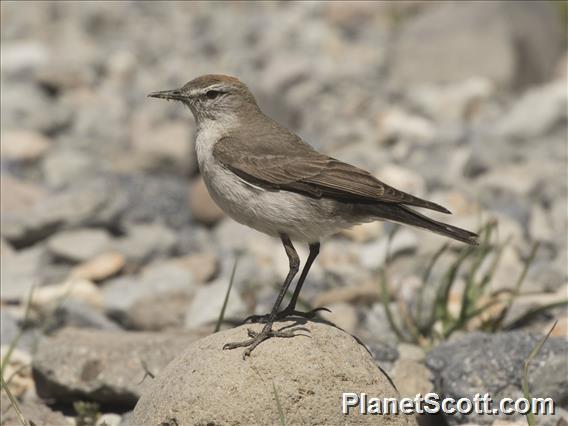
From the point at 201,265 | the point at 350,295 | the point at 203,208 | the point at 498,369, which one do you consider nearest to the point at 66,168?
the point at 203,208

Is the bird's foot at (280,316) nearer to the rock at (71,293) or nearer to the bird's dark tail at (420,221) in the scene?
the bird's dark tail at (420,221)

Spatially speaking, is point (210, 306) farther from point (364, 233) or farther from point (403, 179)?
point (403, 179)

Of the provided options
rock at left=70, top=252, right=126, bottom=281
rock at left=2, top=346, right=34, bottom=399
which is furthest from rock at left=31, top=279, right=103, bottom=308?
rock at left=2, top=346, right=34, bottom=399

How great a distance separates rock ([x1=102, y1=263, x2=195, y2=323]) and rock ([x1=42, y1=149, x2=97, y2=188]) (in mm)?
2686

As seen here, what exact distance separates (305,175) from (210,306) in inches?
88.9

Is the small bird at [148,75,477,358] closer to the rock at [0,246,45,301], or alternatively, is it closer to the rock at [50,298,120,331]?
the rock at [50,298,120,331]

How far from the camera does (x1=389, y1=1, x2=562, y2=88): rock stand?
47.0 ft

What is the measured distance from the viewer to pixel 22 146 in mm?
12195

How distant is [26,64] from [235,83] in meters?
9.22

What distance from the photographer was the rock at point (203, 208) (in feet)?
34.2

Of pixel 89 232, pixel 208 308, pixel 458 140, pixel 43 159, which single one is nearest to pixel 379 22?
pixel 458 140

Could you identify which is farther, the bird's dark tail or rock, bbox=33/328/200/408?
rock, bbox=33/328/200/408

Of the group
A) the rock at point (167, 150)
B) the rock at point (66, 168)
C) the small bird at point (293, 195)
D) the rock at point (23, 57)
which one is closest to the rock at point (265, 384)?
the small bird at point (293, 195)

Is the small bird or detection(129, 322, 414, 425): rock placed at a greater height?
the small bird
